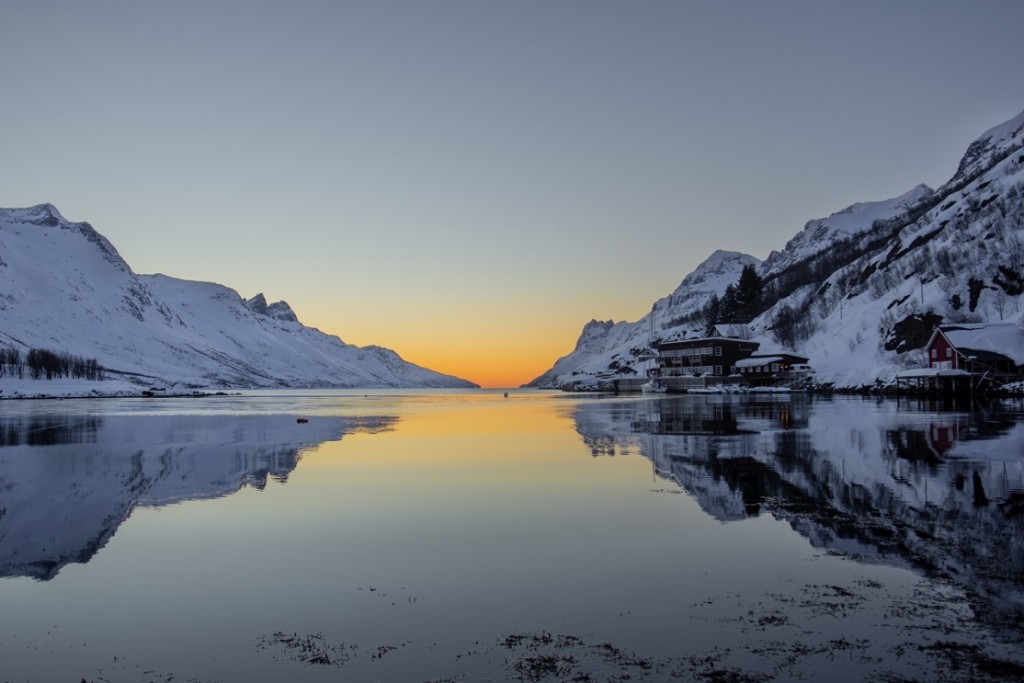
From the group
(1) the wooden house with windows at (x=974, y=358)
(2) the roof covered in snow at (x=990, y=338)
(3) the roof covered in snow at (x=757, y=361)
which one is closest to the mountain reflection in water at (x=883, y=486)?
(1) the wooden house with windows at (x=974, y=358)

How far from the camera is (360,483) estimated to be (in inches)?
1048

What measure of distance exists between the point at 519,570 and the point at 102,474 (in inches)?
843

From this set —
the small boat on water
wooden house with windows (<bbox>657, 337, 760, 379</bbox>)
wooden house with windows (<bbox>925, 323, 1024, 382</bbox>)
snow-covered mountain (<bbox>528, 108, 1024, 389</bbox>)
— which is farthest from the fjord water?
the small boat on water

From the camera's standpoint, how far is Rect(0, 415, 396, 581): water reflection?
17016 millimetres

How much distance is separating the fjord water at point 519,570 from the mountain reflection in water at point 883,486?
12cm

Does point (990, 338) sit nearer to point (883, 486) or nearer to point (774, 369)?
point (774, 369)

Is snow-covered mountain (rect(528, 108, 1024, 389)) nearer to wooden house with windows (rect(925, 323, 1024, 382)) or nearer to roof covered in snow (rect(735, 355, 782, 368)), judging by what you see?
wooden house with windows (rect(925, 323, 1024, 382))

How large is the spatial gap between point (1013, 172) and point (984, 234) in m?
31.0

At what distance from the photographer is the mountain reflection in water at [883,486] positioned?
46.3ft

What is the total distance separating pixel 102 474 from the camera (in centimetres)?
2839

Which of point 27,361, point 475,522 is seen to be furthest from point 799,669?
point 27,361

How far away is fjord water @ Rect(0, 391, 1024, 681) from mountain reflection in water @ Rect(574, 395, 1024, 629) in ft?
0.39

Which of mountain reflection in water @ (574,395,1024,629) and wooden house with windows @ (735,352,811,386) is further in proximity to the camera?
wooden house with windows @ (735,352,811,386)

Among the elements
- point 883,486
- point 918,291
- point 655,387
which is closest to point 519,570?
point 883,486
